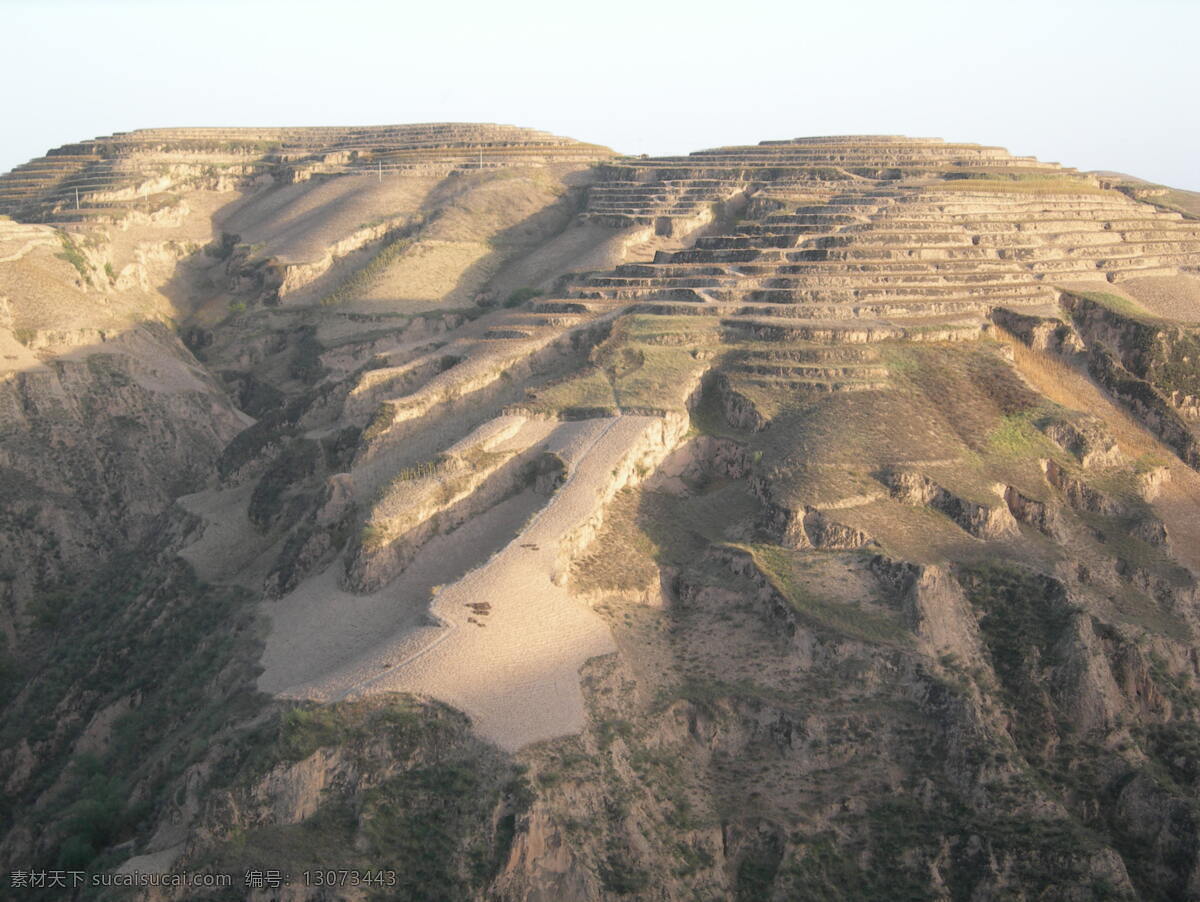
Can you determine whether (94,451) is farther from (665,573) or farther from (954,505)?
(954,505)

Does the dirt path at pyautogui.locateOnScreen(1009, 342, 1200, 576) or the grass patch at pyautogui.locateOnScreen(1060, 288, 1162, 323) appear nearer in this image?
the dirt path at pyautogui.locateOnScreen(1009, 342, 1200, 576)

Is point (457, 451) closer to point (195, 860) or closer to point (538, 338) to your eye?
point (538, 338)

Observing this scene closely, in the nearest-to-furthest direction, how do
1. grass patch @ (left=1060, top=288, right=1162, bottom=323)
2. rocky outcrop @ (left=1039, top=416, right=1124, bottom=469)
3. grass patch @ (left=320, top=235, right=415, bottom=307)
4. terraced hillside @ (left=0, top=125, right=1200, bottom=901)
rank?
terraced hillside @ (left=0, top=125, right=1200, bottom=901)
rocky outcrop @ (left=1039, top=416, right=1124, bottom=469)
grass patch @ (left=1060, top=288, right=1162, bottom=323)
grass patch @ (left=320, top=235, right=415, bottom=307)

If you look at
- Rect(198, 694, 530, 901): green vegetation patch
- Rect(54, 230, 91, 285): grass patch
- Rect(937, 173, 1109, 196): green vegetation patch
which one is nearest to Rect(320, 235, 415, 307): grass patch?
Rect(54, 230, 91, 285): grass patch

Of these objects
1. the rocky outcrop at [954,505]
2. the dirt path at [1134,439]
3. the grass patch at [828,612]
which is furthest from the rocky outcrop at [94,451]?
the dirt path at [1134,439]

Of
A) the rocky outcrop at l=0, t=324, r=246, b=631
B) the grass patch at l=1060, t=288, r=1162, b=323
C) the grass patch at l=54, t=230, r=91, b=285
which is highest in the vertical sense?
the grass patch at l=1060, t=288, r=1162, b=323

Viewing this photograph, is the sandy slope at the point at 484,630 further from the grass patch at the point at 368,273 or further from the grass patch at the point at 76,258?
the grass patch at the point at 76,258

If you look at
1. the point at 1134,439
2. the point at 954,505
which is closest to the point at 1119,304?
the point at 1134,439

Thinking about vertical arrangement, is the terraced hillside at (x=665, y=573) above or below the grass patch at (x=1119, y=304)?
below

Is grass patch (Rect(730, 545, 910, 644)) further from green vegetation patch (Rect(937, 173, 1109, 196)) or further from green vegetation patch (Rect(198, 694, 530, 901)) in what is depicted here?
green vegetation patch (Rect(937, 173, 1109, 196))
